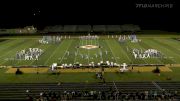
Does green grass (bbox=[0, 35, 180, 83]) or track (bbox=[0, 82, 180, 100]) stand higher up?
green grass (bbox=[0, 35, 180, 83])

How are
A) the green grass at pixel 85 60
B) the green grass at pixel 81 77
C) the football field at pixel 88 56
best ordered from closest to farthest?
the green grass at pixel 81 77, the green grass at pixel 85 60, the football field at pixel 88 56

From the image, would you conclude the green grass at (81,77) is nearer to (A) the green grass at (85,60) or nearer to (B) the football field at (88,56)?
(A) the green grass at (85,60)

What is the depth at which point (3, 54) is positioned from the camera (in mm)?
57750

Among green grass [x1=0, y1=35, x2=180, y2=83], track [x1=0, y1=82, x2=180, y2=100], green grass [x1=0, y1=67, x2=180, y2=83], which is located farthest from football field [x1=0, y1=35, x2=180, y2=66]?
track [x1=0, y1=82, x2=180, y2=100]

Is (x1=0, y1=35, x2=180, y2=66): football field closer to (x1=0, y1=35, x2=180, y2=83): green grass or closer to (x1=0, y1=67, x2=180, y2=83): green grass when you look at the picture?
(x1=0, y1=35, x2=180, y2=83): green grass

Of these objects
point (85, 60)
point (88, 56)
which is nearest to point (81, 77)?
point (85, 60)

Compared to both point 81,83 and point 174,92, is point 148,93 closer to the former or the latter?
point 174,92

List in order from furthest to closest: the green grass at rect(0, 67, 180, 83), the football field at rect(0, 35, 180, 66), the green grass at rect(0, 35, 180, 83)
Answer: the football field at rect(0, 35, 180, 66), the green grass at rect(0, 35, 180, 83), the green grass at rect(0, 67, 180, 83)

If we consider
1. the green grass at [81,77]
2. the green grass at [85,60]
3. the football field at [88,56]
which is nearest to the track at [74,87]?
the green grass at [81,77]

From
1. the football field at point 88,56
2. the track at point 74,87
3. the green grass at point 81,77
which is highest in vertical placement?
the football field at point 88,56

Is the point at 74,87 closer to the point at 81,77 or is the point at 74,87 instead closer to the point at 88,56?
the point at 81,77

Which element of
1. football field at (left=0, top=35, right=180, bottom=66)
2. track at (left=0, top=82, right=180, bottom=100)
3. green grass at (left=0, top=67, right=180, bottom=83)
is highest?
football field at (left=0, top=35, right=180, bottom=66)

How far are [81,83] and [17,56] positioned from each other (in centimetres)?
1857

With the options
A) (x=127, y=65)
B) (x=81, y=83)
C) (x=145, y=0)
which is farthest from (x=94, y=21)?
(x=81, y=83)
